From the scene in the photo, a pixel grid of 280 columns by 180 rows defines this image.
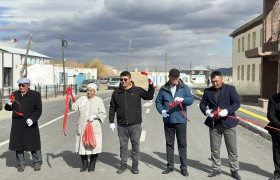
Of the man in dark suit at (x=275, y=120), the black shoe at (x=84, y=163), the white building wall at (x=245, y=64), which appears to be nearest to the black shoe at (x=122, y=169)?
the black shoe at (x=84, y=163)

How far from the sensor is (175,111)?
5.56 metres

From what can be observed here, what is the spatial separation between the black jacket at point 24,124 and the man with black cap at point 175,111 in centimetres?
229

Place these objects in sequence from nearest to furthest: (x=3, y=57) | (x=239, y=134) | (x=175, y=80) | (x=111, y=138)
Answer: (x=175, y=80)
(x=111, y=138)
(x=239, y=134)
(x=3, y=57)

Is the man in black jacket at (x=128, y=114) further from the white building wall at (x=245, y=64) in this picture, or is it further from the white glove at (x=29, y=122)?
the white building wall at (x=245, y=64)

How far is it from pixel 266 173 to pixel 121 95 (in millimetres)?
2937

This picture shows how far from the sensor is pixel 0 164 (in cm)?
630

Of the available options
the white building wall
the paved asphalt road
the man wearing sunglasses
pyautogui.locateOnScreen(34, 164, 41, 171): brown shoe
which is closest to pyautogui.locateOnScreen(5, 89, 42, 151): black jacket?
the man wearing sunglasses

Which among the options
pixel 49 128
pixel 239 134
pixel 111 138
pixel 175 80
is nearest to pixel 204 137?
pixel 239 134

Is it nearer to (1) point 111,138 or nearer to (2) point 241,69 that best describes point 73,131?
(1) point 111,138

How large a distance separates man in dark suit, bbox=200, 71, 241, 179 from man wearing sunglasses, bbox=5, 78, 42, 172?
3075mm

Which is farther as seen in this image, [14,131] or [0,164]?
[0,164]

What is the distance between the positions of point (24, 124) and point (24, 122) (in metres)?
0.04

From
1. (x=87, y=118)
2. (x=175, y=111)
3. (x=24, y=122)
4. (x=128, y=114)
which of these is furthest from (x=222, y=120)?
(x=24, y=122)

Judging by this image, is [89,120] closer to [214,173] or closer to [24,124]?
[24,124]
